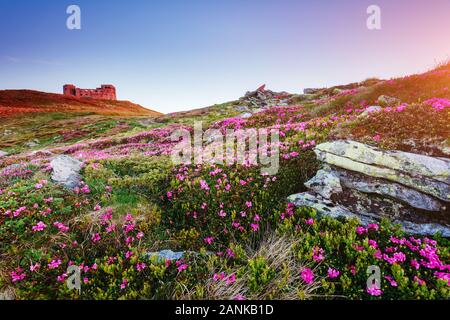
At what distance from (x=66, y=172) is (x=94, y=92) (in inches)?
6353

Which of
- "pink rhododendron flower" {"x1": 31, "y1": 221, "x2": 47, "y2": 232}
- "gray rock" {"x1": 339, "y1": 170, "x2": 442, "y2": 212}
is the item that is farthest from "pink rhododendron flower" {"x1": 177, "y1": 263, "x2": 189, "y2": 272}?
"gray rock" {"x1": 339, "y1": 170, "x2": 442, "y2": 212}

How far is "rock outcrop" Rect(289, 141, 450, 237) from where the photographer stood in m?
4.77

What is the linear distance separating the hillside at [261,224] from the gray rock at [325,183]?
30mm

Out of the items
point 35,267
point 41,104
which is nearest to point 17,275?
point 35,267

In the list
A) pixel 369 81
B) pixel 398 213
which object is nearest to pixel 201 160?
pixel 398 213

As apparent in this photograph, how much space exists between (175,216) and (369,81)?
31095 millimetres

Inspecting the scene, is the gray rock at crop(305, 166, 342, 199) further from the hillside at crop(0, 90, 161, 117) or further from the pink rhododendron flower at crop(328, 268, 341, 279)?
the hillside at crop(0, 90, 161, 117)

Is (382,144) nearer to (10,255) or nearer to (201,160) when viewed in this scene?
(201,160)

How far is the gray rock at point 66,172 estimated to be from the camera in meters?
7.42

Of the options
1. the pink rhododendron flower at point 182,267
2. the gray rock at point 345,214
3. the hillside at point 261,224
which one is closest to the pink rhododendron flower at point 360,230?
the hillside at point 261,224

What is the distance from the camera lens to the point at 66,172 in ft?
26.2

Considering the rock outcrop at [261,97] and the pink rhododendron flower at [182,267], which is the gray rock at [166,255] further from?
the rock outcrop at [261,97]

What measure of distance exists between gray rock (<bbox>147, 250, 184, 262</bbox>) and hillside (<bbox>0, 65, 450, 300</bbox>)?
1.1 inches

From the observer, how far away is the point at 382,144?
5.99m
